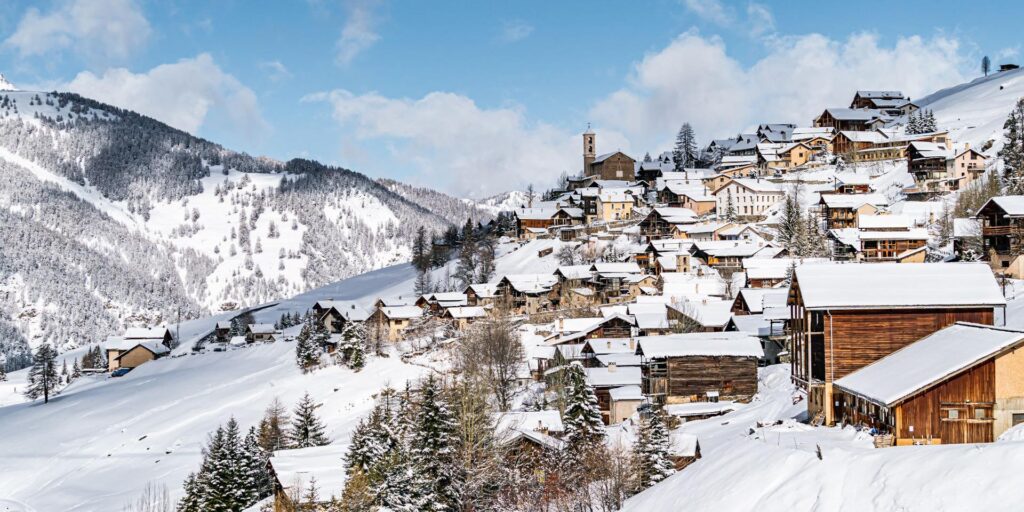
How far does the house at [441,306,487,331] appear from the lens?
316 ft

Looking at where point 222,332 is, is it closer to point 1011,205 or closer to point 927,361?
point 1011,205

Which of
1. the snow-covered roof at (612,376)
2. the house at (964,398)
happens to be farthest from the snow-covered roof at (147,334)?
the house at (964,398)

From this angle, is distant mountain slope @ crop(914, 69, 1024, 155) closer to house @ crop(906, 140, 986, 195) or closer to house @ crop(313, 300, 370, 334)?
house @ crop(906, 140, 986, 195)

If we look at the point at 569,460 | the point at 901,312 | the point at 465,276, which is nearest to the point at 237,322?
the point at 465,276

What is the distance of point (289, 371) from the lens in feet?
299

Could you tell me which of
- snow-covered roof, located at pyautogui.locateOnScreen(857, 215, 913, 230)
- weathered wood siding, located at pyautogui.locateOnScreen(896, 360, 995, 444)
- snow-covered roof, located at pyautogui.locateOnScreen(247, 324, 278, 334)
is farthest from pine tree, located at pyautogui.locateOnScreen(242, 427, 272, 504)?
snow-covered roof, located at pyautogui.locateOnScreen(247, 324, 278, 334)

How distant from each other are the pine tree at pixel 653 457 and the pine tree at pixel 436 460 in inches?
298

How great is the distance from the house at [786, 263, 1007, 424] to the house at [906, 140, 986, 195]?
74.5 metres

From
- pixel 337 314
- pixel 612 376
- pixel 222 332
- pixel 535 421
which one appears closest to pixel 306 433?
pixel 535 421

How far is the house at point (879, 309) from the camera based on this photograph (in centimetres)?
3594

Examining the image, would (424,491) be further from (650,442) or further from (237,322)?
(237,322)

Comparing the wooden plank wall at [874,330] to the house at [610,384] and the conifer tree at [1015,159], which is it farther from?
the conifer tree at [1015,159]

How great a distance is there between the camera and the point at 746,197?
4715 inches

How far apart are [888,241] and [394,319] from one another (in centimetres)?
5371
